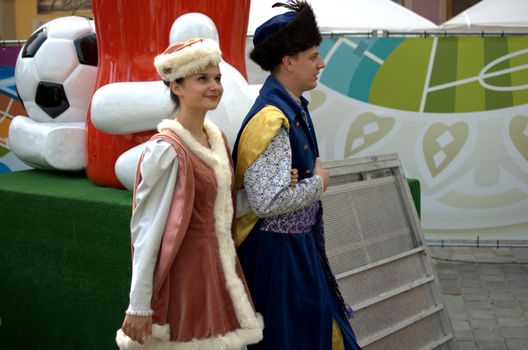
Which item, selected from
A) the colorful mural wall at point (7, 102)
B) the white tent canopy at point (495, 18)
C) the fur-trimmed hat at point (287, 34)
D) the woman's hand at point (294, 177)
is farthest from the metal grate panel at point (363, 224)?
the white tent canopy at point (495, 18)

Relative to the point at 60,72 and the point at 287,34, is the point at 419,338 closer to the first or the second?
the point at 287,34

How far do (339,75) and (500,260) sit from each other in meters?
2.06

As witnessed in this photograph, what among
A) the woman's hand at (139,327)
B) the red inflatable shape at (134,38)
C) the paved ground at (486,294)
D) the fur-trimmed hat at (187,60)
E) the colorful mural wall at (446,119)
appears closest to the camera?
the woman's hand at (139,327)

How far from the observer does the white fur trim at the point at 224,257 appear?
2.46 m

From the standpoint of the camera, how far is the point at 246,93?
3.65 m

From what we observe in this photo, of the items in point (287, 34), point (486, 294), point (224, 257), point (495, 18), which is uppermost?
point (495, 18)

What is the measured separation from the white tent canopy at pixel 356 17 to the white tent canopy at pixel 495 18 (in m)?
0.31

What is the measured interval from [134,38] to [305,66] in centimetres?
122

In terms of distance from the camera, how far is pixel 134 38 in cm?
374

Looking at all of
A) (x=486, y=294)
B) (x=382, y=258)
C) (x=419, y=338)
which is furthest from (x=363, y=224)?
(x=486, y=294)

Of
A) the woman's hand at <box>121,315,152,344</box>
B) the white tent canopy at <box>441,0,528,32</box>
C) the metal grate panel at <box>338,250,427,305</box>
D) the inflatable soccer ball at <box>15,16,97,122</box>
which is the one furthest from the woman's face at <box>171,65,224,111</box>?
the white tent canopy at <box>441,0,528,32</box>

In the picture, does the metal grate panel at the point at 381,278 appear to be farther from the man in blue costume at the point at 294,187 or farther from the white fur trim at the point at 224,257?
the white fur trim at the point at 224,257

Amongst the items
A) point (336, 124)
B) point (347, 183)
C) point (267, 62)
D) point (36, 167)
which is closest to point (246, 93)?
point (347, 183)

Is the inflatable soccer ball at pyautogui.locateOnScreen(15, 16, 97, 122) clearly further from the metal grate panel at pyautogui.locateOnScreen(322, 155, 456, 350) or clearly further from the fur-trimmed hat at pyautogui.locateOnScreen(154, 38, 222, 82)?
the fur-trimmed hat at pyautogui.locateOnScreen(154, 38, 222, 82)
